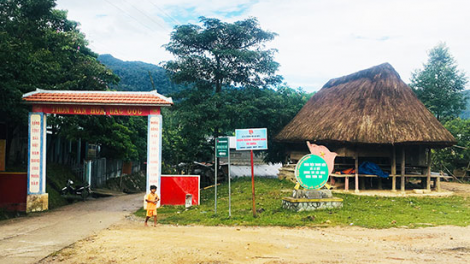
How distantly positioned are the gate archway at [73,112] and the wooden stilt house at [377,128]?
779cm

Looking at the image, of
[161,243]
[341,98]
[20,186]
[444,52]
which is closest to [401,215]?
[161,243]

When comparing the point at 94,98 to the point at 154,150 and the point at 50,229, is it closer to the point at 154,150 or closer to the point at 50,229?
the point at 154,150

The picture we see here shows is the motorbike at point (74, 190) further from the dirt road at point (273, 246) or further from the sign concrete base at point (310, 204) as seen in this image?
the sign concrete base at point (310, 204)

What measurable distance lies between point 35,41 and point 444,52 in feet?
98.1

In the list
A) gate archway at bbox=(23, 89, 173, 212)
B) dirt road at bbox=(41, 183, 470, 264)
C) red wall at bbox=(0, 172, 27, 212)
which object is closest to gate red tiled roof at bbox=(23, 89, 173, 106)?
gate archway at bbox=(23, 89, 173, 212)

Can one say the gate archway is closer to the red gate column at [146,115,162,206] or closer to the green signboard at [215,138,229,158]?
the red gate column at [146,115,162,206]

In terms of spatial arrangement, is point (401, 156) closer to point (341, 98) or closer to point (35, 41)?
point (341, 98)

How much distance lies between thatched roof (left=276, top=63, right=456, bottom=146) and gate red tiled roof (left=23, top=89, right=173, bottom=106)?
314 inches

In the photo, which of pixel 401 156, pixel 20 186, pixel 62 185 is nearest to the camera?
pixel 20 186

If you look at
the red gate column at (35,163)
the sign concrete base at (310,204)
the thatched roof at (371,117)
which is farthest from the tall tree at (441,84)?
the red gate column at (35,163)

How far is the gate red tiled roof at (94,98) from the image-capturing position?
13.5m

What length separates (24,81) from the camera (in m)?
14.6

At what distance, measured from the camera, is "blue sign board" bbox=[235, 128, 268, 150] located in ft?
36.6

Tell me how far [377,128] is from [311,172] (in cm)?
594
